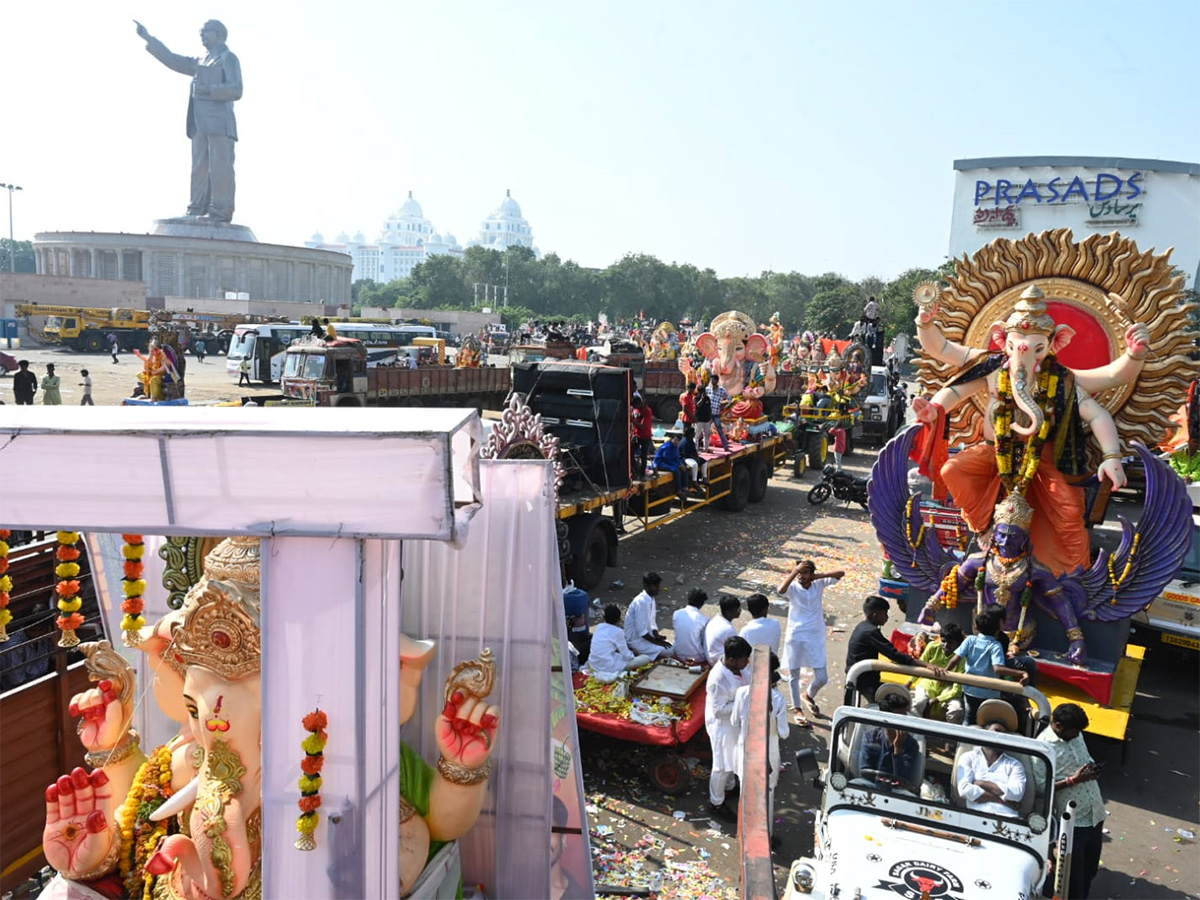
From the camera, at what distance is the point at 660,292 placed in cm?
8706

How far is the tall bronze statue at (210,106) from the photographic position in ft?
193

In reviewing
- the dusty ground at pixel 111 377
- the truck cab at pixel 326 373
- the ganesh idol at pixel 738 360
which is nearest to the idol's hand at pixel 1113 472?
the ganesh idol at pixel 738 360

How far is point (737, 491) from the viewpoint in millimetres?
15688

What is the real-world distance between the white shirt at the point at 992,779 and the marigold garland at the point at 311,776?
10.5ft

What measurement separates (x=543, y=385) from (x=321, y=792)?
28.7ft

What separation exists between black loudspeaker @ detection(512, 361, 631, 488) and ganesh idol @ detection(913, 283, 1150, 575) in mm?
3764

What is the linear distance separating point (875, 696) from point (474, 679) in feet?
9.82

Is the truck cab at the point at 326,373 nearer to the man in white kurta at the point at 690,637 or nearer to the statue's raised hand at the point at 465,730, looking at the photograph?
the man in white kurta at the point at 690,637

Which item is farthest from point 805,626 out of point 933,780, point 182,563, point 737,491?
point 737,491

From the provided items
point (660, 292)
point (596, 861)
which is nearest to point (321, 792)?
point (596, 861)

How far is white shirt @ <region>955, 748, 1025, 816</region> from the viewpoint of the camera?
4.59 meters

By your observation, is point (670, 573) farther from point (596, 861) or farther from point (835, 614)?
point (596, 861)

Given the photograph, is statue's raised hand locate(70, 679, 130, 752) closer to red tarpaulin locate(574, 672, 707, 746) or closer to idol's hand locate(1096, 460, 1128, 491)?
red tarpaulin locate(574, 672, 707, 746)

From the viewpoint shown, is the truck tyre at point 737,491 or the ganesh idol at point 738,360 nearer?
the truck tyre at point 737,491
